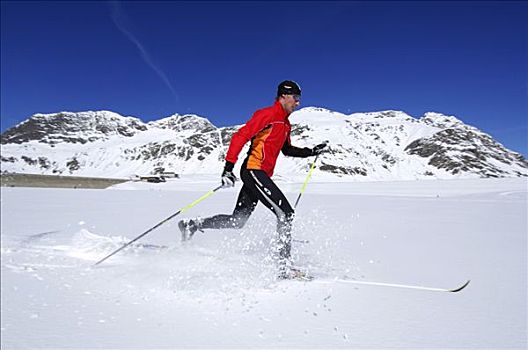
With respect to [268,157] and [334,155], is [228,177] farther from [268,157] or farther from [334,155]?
[334,155]

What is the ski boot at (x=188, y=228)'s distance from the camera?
5.02m

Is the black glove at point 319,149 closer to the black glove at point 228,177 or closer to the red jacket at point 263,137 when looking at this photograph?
the red jacket at point 263,137

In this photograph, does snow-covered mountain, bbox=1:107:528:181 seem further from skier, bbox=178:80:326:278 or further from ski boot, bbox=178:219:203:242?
skier, bbox=178:80:326:278

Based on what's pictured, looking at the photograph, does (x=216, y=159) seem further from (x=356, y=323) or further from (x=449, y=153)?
(x=356, y=323)

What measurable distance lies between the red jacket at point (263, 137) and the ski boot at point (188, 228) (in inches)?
45.2

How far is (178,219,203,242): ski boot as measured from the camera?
5023 millimetres

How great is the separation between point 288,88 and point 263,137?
2.32ft

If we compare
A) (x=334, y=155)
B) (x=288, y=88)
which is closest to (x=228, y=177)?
(x=288, y=88)

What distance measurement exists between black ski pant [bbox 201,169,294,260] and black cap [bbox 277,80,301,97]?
105 centimetres

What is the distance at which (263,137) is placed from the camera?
4.50 m

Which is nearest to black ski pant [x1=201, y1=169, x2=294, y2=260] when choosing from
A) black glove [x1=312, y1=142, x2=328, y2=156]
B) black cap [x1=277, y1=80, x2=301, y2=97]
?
black cap [x1=277, y1=80, x2=301, y2=97]

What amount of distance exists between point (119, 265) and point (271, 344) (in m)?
1.89

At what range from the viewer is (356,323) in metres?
2.71

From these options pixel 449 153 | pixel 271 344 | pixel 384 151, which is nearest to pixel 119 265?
pixel 271 344
